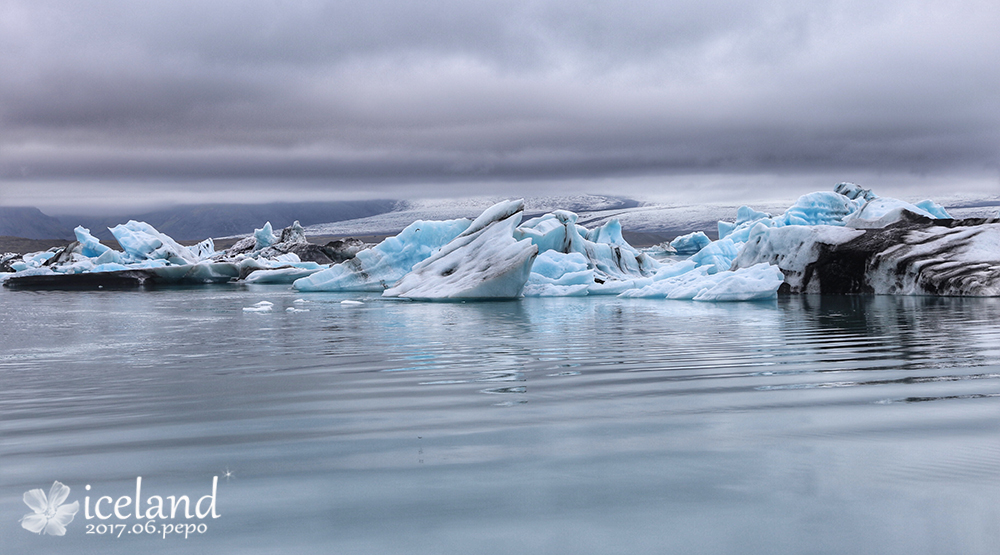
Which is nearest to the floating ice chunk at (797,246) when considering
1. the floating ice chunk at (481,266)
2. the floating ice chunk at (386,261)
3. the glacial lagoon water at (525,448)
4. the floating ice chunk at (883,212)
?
the floating ice chunk at (883,212)

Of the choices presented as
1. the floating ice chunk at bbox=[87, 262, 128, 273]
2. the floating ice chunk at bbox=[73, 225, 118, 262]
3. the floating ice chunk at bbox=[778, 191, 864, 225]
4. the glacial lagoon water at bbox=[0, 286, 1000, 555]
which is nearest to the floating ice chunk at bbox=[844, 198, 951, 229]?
the floating ice chunk at bbox=[778, 191, 864, 225]

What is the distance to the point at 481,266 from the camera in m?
15.8

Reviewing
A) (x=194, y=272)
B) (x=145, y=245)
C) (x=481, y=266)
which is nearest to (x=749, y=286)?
(x=481, y=266)

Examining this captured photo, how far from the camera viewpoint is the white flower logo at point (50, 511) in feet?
6.16

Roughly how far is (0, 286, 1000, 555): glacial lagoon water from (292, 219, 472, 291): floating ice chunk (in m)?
15.9

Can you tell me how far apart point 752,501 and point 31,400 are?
3.67 meters

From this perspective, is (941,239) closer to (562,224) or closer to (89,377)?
(562,224)

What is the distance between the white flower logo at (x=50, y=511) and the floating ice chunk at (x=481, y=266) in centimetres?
1286

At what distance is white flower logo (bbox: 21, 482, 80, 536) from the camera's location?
6.16 ft

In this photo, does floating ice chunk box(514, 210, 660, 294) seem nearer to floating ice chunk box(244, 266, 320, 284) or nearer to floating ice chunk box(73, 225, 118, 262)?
floating ice chunk box(244, 266, 320, 284)

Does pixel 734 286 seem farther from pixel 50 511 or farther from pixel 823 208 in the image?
pixel 50 511

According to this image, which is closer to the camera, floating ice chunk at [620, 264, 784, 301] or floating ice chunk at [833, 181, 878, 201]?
floating ice chunk at [620, 264, 784, 301]

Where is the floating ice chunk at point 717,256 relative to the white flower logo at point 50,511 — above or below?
above

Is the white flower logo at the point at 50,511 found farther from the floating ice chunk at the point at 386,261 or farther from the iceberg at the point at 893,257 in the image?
the floating ice chunk at the point at 386,261
